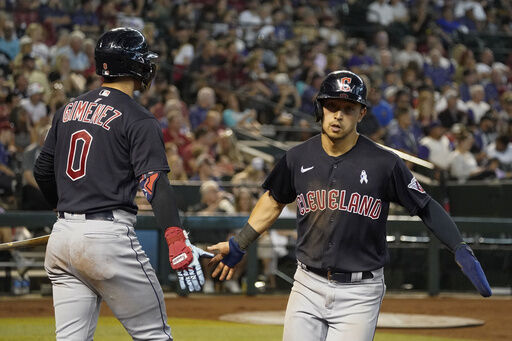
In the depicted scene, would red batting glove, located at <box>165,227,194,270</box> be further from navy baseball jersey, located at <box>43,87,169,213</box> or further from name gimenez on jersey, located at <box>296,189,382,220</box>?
name gimenez on jersey, located at <box>296,189,382,220</box>

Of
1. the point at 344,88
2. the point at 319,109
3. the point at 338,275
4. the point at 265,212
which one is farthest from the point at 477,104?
the point at 338,275

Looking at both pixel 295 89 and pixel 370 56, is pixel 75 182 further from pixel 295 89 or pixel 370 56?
pixel 370 56

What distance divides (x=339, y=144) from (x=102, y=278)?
54.8 inches

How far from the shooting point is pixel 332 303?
4.75 m

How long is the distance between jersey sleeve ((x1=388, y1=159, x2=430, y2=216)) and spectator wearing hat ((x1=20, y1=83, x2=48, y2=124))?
9886 mm

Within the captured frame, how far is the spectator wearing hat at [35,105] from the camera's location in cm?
1399

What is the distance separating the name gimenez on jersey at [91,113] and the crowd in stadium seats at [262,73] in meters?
7.74

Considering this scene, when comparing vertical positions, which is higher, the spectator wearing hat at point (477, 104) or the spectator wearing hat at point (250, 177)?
the spectator wearing hat at point (477, 104)

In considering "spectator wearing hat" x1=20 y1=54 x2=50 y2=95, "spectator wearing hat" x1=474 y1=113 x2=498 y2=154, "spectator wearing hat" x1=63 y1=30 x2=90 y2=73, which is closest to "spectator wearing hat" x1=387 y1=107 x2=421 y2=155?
"spectator wearing hat" x1=474 y1=113 x2=498 y2=154

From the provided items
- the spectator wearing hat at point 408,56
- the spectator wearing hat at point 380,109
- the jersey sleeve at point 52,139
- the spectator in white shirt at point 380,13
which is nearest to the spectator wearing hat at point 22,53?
the spectator wearing hat at point 380,109

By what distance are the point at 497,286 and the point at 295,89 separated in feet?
19.6

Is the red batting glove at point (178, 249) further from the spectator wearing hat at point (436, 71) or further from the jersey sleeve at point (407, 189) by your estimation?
the spectator wearing hat at point (436, 71)

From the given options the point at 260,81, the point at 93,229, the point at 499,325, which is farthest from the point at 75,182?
the point at 260,81

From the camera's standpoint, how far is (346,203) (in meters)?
4.85
